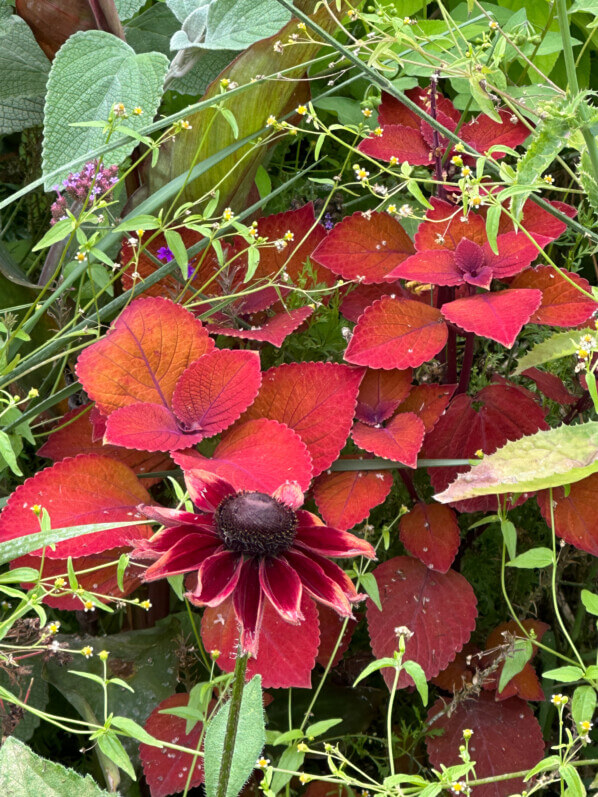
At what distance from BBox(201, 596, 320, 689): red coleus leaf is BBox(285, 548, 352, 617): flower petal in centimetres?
13

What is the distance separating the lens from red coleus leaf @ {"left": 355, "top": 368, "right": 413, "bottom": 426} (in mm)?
881

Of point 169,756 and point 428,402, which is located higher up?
point 428,402

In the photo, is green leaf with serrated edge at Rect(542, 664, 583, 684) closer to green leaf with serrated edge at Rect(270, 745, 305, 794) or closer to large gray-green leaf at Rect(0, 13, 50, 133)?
green leaf with serrated edge at Rect(270, 745, 305, 794)

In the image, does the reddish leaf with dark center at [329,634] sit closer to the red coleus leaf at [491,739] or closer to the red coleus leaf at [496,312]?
the red coleus leaf at [491,739]

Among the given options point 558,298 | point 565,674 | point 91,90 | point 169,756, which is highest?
point 91,90

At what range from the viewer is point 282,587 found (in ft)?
1.95

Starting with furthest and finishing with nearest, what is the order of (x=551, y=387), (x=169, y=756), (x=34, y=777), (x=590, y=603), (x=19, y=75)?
(x=19, y=75) → (x=551, y=387) → (x=169, y=756) → (x=590, y=603) → (x=34, y=777)

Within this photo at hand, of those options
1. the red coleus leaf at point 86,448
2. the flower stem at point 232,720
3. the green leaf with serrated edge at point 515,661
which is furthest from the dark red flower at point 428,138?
the flower stem at point 232,720

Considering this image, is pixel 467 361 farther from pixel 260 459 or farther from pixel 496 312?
pixel 260 459

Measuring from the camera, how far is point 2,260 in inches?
43.1

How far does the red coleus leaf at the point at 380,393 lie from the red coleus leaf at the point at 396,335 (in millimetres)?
50

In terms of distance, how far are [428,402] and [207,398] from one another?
21cm

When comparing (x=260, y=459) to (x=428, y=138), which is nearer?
(x=260, y=459)

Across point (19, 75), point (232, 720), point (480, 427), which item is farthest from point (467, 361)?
point (19, 75)
